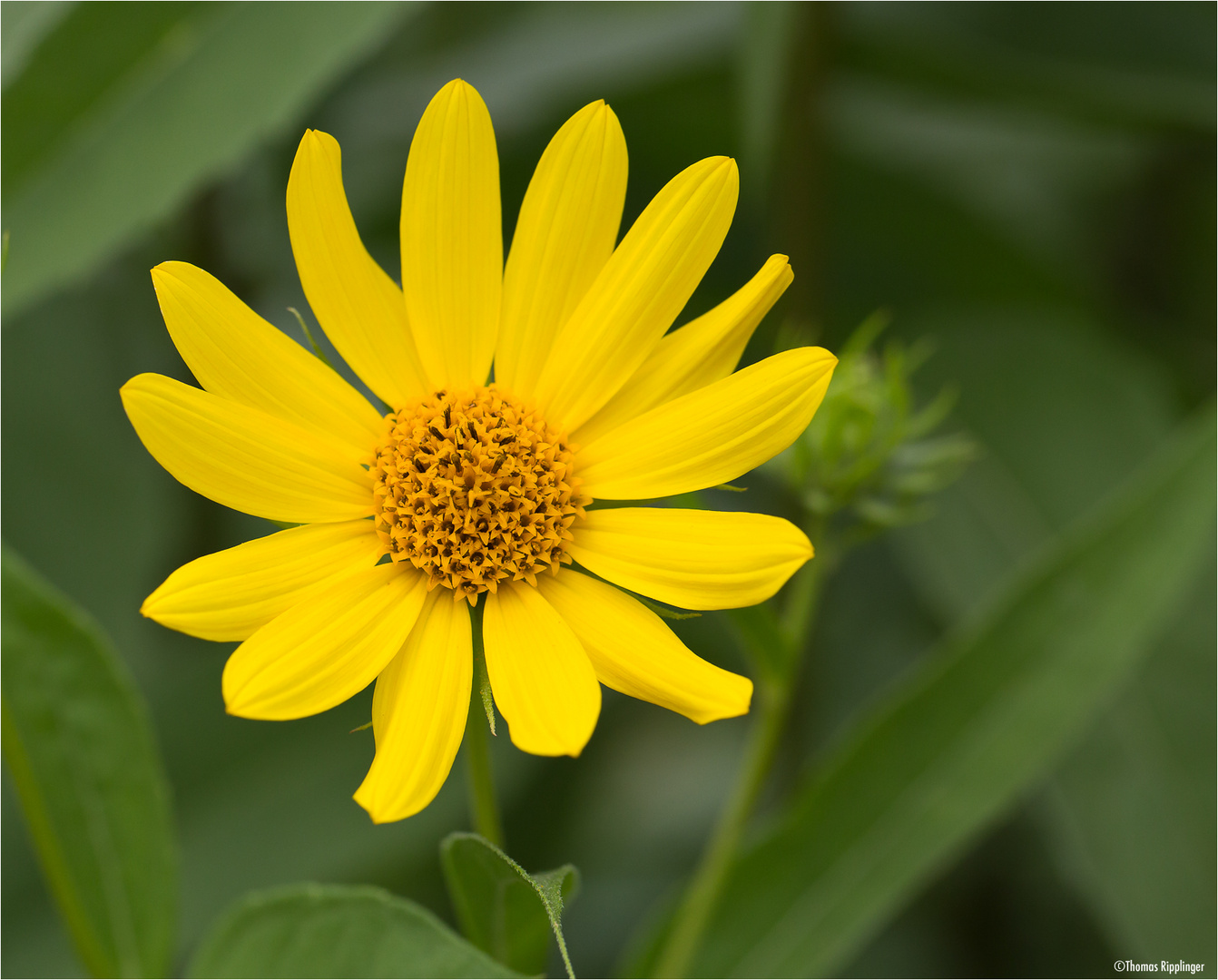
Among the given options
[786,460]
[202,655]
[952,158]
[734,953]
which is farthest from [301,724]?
[952,158]

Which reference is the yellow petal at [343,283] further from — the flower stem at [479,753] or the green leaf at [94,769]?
the green leaf at [94,769]

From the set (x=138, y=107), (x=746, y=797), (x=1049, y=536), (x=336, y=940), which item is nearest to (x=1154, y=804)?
(x=1049, y=536)

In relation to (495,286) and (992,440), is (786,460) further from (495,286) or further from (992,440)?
(992,440)

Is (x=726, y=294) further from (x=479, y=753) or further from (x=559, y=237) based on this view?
(x=479, y=753)

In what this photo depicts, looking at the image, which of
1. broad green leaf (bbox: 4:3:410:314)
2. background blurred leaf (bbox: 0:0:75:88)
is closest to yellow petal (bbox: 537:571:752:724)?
broad green leaf (bbox: 4:3:410:314)

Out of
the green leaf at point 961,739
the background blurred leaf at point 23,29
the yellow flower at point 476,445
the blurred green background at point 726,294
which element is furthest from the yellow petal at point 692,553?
the background blurred leaf at point 23,29
